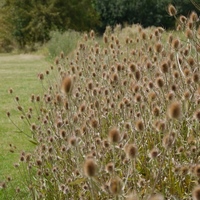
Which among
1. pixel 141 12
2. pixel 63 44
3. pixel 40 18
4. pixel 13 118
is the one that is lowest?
pixel 141 12

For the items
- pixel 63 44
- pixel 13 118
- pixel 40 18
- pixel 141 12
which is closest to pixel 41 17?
pixel 40 18

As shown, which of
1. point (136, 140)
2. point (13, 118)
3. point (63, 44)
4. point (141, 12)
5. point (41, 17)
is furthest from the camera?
point (141, 12)

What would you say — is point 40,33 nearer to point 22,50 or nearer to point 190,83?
point 22,50

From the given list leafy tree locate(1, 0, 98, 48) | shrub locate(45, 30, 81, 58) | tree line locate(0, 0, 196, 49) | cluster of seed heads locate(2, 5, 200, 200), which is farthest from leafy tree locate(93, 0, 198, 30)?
cluster of seed heads locate(2, 5, 200, 200)

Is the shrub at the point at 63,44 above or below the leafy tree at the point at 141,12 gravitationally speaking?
above

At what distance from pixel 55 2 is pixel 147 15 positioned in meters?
9.28

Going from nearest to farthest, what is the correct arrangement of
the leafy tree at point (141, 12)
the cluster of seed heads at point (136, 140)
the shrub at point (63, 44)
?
1. the cluster of seed heads at point (136, 140)
2. the shrub at point (63, 44)
3. the leafy tree at point (141, 12)

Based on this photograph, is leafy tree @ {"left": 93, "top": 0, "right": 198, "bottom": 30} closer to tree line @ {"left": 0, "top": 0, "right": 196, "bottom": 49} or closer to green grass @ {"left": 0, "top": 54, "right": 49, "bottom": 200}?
tree line @ {"left": 0, "top": 0, "right": 196, "bottom": 49}

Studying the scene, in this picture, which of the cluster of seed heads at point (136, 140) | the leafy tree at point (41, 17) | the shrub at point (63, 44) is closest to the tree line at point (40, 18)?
the leafy tree at point (41, 17)

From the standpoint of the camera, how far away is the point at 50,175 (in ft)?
11.1

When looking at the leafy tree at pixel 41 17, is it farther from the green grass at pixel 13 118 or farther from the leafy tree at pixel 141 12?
the green grass at pixel 13 118

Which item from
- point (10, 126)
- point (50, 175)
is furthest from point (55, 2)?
point (50, 175)

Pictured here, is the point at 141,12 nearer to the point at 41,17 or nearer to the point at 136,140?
the point at 41,17

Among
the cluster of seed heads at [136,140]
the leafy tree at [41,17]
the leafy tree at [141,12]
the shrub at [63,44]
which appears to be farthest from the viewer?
the leafy tree at [141,12]
